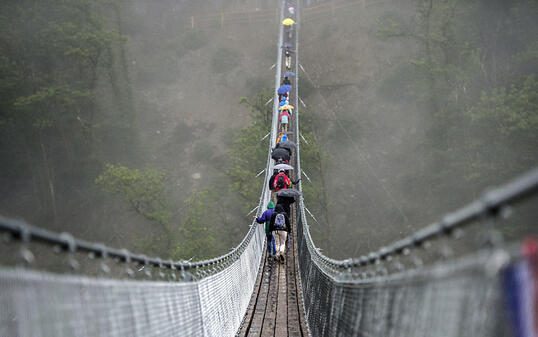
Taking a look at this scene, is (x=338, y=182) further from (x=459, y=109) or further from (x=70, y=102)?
(x=70, y=102)

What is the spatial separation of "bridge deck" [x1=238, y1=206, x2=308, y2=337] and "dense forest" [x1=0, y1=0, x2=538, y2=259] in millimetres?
11731

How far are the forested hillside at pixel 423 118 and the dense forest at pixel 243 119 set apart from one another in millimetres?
89

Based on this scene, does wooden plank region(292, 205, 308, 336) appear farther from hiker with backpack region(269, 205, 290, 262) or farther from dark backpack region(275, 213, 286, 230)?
dark backpack region(275, 213, 286, 230)

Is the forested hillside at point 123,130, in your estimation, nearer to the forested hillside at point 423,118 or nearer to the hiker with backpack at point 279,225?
A: the forested hillside at point 423,118

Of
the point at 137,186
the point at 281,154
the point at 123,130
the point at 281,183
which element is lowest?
the point at 281,183

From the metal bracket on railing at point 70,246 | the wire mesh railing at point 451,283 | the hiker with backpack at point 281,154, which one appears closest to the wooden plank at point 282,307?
the wire mesh railing at point 451,283

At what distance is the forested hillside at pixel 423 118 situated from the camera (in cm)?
2109

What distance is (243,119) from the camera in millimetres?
31172

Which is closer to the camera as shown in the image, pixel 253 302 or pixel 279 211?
pixel 253 302

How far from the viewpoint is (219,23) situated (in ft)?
122

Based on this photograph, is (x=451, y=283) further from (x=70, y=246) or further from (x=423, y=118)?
(x=423, y=118)

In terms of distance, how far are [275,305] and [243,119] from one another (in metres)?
24.8

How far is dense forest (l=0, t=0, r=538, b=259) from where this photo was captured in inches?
886

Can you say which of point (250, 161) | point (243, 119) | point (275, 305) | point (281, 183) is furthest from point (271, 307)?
point (243, 119)
